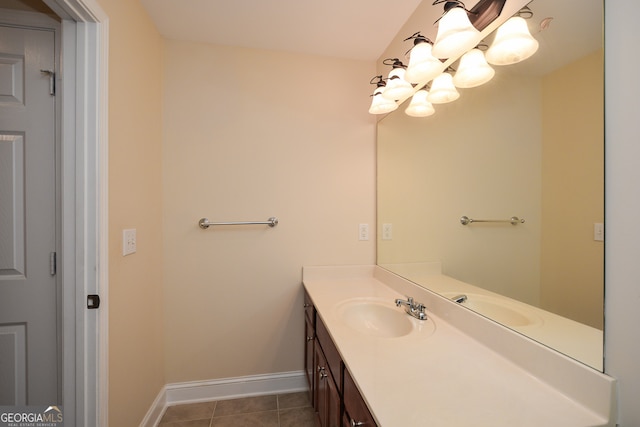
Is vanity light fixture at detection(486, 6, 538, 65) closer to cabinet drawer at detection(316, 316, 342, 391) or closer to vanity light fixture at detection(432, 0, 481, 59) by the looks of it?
vanity light fixture at detection(432, 0, 481, 59)

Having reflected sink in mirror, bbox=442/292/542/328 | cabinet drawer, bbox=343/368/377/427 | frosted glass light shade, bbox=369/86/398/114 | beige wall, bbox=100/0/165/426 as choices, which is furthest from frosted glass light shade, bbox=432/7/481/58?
beige wall, bbox=100/0/165/426

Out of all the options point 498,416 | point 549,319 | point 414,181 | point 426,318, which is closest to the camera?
point 498,416

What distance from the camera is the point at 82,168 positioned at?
3.24ft

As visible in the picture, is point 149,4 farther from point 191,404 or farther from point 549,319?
point 191,404

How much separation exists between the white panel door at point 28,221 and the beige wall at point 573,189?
1821 millimetres

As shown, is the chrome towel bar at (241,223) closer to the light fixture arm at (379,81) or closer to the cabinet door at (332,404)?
the cabinet door at (332,404)

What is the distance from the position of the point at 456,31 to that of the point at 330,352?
4.50ft

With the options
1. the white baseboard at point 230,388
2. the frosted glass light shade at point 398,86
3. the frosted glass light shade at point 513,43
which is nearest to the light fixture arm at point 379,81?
the frosted glass light shade at point 398,86

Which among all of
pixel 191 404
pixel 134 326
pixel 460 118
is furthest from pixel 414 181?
pixel 191 404

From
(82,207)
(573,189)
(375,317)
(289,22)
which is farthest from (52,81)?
(573,189)

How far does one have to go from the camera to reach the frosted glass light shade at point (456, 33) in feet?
3.13

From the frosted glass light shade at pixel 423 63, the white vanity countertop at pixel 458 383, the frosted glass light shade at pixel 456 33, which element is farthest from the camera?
the frosted glass light shade at pixel 423 63

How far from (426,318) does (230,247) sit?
124cm

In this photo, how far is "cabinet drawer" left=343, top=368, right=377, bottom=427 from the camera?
71 centimetres
